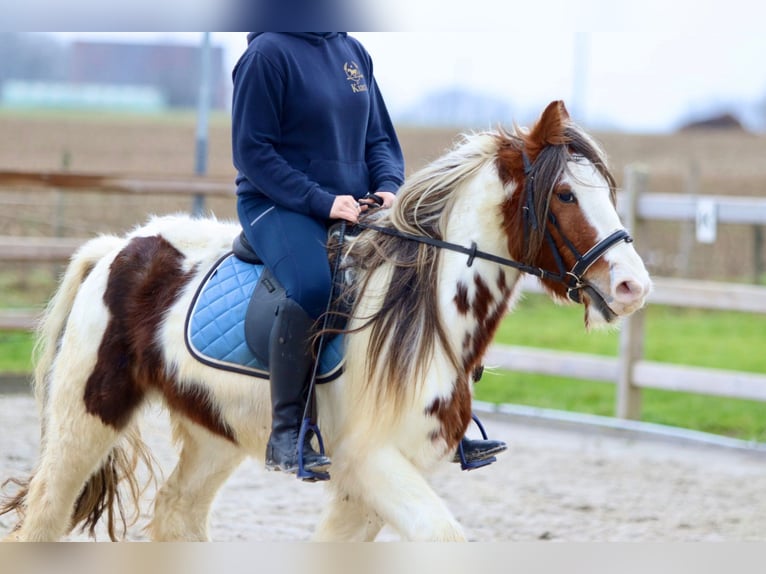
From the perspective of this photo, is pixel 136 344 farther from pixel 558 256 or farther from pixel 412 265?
pixel 558 256

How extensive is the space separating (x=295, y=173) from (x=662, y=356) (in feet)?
24.1

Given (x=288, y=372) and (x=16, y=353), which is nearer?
(x=288, y=372)

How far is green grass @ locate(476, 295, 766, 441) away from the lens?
777cm

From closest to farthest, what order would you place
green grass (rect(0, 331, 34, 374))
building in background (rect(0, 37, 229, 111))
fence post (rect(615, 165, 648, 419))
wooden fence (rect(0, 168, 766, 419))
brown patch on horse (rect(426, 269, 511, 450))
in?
brown patch on horse (rect(426, 269, 511, 450)) < wooden fence (rect(0, 168, 766, 419)) < fence post (rect(615, 165, 648, 419)) < green grass (rect(0, 331, 34, 374)) < building in background (rect(0, 37, 229, 111))

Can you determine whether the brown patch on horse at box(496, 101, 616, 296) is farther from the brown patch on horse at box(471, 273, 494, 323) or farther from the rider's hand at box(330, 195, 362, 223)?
the rider's hand at box(330, 195, 362, 223)

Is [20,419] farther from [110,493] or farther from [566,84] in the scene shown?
[566,84]

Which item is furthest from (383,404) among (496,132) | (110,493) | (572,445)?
(572,445)

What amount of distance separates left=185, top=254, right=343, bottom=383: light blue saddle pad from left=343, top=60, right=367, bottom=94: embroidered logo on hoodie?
2.21 ft

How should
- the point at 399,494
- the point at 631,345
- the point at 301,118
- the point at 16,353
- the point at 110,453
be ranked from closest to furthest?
the point at 399,494
the point at 301,118
the point at 110,453
the point at 631,345
the point at 16,353

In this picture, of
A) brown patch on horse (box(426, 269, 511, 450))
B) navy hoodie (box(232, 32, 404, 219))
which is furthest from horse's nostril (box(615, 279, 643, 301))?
navy hoodie (box(232, 32, 404, 219))

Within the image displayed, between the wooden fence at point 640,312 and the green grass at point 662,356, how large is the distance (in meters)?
0.51

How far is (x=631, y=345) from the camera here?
7.14 meters

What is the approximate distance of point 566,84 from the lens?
19812 mm

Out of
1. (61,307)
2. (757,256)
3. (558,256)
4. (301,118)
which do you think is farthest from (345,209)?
(757,256)
